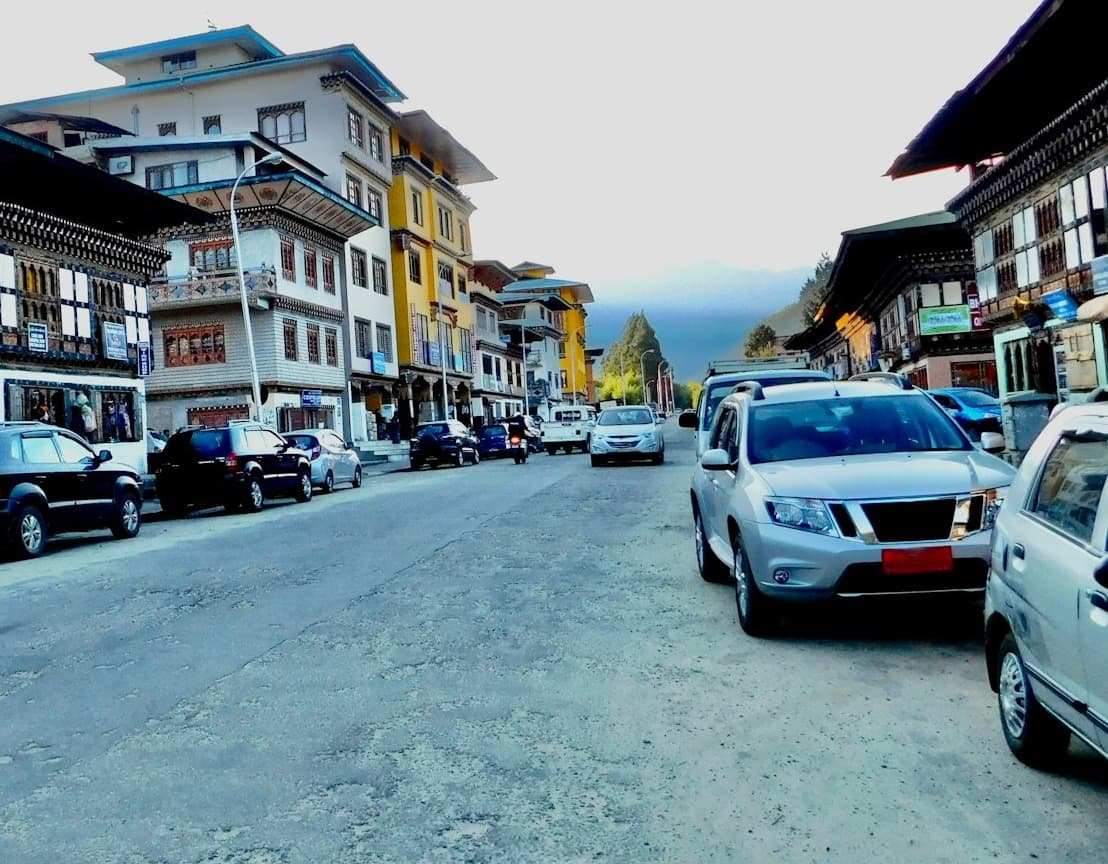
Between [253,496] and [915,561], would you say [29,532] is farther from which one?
[915,561]

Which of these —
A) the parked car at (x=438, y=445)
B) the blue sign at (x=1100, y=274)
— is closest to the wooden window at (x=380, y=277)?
the parked car at (x=438, y=445)

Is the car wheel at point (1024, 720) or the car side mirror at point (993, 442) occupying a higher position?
the car side mirror at point (993, 442)

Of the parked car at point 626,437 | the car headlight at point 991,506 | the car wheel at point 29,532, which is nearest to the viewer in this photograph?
the car headlight at point 991,506

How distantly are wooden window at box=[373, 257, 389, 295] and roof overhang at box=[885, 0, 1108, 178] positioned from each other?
25944 millimetres

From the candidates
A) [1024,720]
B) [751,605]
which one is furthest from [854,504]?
[1024,720]

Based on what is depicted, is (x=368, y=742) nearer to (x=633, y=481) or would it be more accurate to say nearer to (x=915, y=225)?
(x=633, y=481)

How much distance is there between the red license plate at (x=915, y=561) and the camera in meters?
5.89

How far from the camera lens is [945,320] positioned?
40062 millimetres

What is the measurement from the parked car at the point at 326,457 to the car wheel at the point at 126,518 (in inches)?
290

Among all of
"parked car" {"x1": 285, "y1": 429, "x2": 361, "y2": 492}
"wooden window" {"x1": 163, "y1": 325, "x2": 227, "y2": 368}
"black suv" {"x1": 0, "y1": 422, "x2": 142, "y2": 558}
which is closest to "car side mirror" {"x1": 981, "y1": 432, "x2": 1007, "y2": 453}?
"black suv" {"x1": 0, "y1": 422, "x2": 142, "y2": 558}

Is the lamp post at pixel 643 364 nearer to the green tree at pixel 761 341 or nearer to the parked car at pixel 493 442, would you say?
the green tree at pixel 761 341

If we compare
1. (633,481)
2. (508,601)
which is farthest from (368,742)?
(633,481)

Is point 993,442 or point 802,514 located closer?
point 802,514

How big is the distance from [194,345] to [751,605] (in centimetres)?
3792
